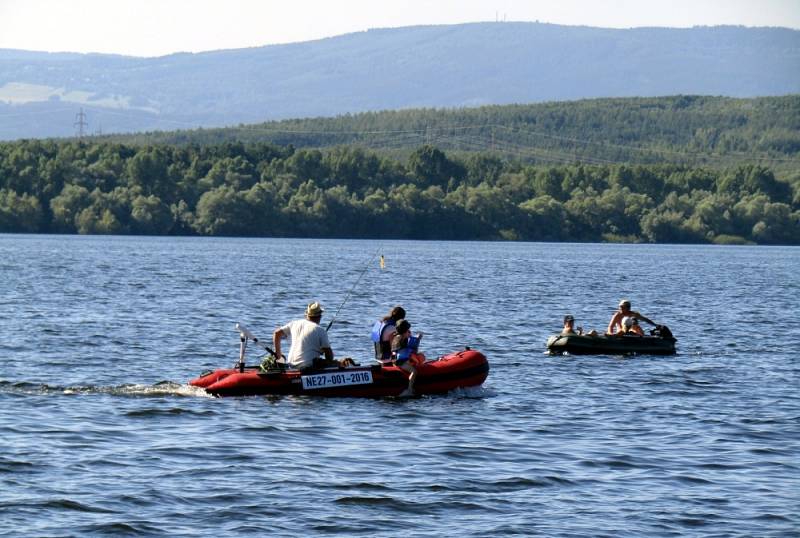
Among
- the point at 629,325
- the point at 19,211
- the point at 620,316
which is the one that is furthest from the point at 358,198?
the point at 629,325

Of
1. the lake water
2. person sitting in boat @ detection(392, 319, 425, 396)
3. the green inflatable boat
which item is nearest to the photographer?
the lake water

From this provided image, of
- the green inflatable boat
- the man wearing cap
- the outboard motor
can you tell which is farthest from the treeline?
the man wearing cap

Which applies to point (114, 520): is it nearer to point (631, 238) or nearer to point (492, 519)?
point (492, 519)

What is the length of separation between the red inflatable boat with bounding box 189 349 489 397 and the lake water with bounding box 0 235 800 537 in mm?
237

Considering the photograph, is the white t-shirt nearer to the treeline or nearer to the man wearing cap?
the man wearing cap

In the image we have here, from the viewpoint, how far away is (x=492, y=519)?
16219 mm

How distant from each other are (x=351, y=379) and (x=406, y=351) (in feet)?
3.89

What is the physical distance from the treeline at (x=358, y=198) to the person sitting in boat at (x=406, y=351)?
12338cm

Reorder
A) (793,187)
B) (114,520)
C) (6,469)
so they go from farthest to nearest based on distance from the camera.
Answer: (793,187)
(6,469)
(114,520)

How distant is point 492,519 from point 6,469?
6425 mm

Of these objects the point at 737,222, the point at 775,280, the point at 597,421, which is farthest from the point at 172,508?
the point at 737,222

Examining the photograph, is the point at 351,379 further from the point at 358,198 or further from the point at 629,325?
the point at 358,198

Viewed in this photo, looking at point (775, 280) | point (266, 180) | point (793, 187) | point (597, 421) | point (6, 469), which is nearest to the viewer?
point (6, 469)

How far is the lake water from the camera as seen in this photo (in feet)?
53.1
